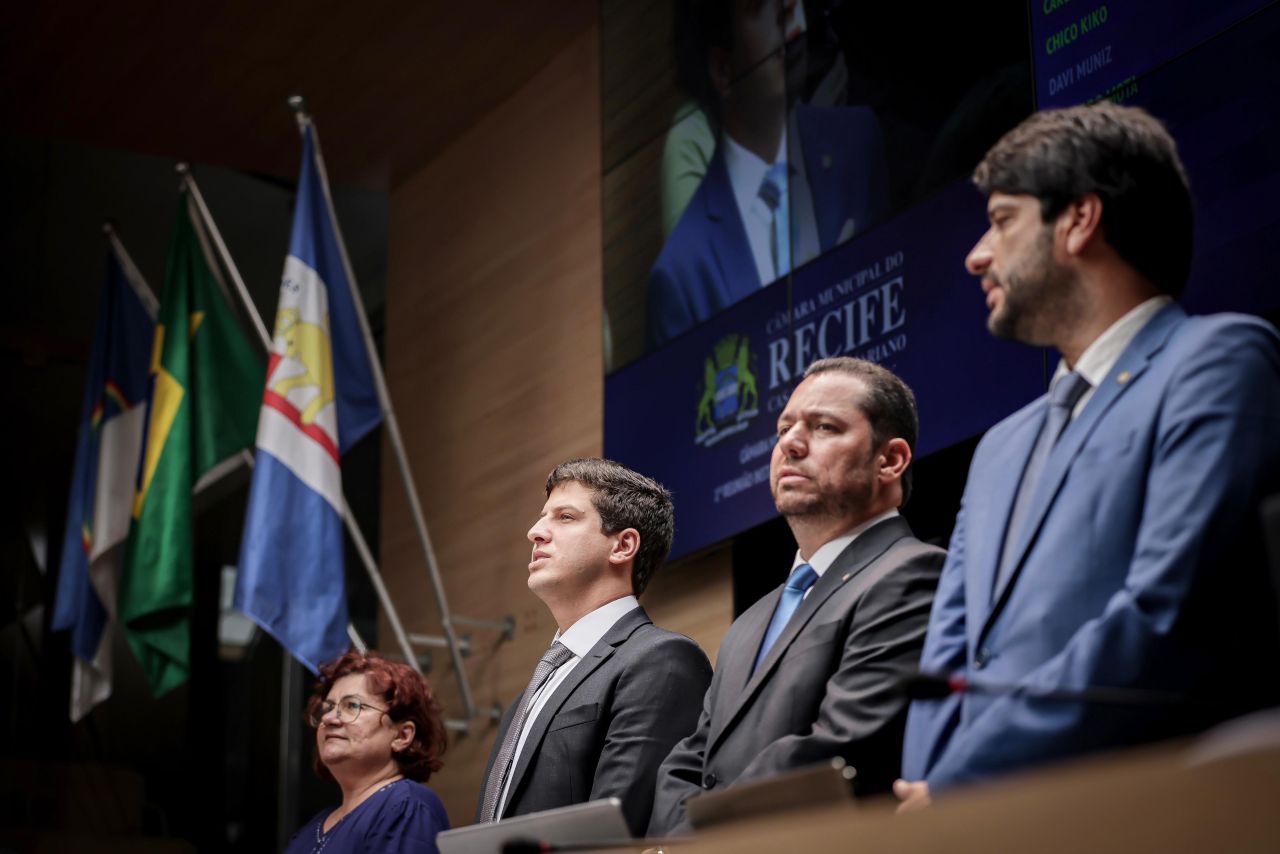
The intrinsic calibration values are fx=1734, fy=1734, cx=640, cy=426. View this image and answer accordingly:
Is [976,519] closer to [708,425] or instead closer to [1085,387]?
[1085,387]

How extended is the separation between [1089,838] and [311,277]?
17.2 feet

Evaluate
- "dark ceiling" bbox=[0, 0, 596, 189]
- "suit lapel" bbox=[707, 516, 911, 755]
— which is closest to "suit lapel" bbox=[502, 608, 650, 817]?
"suit lapel" bbox=[707, 516, 911, 755]

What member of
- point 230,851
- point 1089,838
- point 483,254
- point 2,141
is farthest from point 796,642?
point 2,141

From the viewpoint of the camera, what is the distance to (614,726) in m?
3.42

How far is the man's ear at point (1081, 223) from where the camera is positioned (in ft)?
7.79

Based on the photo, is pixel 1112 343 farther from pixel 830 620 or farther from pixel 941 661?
pixel 830 620

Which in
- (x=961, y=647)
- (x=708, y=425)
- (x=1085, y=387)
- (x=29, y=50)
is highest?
(x=29, y=50)

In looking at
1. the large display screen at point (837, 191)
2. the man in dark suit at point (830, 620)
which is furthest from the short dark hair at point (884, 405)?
the large display screen at point (837, 191)

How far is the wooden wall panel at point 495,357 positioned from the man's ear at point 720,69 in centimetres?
92

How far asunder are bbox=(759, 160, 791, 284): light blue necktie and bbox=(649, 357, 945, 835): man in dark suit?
1919 mm

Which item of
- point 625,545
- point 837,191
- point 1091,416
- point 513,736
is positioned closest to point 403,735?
point 513,736

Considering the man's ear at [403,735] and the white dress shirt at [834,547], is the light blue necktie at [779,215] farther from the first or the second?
the white dress shirt at [834,547]

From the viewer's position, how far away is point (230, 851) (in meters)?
8.38

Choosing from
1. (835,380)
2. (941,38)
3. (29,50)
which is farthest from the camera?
(29,50)
